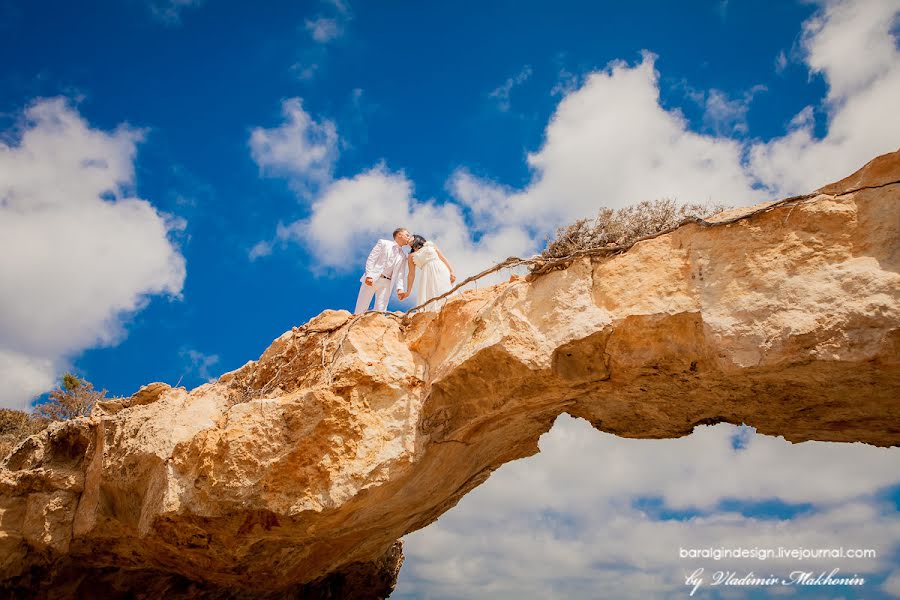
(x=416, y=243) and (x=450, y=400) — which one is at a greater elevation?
(x=416, y=243)

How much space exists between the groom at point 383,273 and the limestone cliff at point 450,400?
2.47 meters

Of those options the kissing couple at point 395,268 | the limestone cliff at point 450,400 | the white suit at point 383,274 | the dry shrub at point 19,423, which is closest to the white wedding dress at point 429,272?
the kissing couple at point 395,268

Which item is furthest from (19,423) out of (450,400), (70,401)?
(450,400)

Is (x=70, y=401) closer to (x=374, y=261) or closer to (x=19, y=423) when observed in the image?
(x=19, y=423)

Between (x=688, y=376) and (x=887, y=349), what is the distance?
53.9 inches

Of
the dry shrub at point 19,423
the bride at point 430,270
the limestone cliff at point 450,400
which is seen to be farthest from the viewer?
the dry shrub at point 19,423

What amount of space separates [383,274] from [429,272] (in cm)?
120

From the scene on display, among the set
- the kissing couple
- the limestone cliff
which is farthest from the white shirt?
the limestone cliff

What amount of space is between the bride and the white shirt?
526 millimetres

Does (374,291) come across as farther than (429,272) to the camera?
Yes

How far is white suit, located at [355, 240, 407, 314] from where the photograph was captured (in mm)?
9352

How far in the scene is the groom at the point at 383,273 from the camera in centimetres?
931

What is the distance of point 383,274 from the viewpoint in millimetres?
9383

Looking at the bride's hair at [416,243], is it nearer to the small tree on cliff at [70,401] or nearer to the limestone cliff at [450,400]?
the limestone cliff at [450,400]
